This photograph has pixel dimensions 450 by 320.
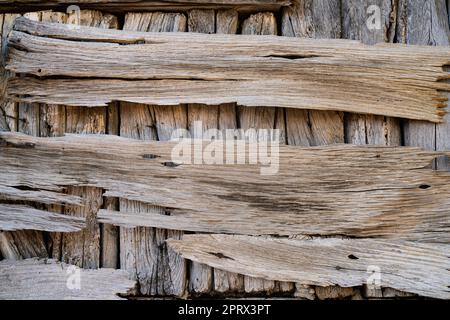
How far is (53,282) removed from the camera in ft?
8.41

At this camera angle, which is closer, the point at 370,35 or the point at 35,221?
the point at 35,221

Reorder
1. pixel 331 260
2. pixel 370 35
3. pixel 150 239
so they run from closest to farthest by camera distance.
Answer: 1. pixel 331 260
2. pixel 150 239
3. pixel 370 35

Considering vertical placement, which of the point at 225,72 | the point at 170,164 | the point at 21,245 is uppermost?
the point at 225,72

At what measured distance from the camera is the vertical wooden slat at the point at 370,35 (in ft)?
8.75

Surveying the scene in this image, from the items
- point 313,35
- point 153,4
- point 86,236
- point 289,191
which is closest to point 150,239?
point 86,236

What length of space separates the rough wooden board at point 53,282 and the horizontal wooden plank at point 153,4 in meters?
1.42

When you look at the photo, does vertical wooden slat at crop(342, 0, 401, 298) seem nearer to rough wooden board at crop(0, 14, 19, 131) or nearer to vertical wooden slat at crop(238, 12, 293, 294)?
vertical wooden slat at crop(238, 12, 293, 294)

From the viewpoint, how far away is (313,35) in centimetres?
274

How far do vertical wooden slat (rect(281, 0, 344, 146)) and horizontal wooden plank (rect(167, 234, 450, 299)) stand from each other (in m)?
0.56

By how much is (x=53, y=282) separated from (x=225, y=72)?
1.44m

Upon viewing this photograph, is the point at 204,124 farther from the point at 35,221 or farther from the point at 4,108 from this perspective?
the point at 4,108

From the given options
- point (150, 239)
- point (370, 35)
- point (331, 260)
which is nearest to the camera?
point (331, 260)

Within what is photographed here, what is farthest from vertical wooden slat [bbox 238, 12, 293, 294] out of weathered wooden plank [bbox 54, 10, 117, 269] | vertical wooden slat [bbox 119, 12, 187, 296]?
weathered wooden plank [bbox 54, 10, 117, 269]

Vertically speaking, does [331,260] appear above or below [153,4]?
below
